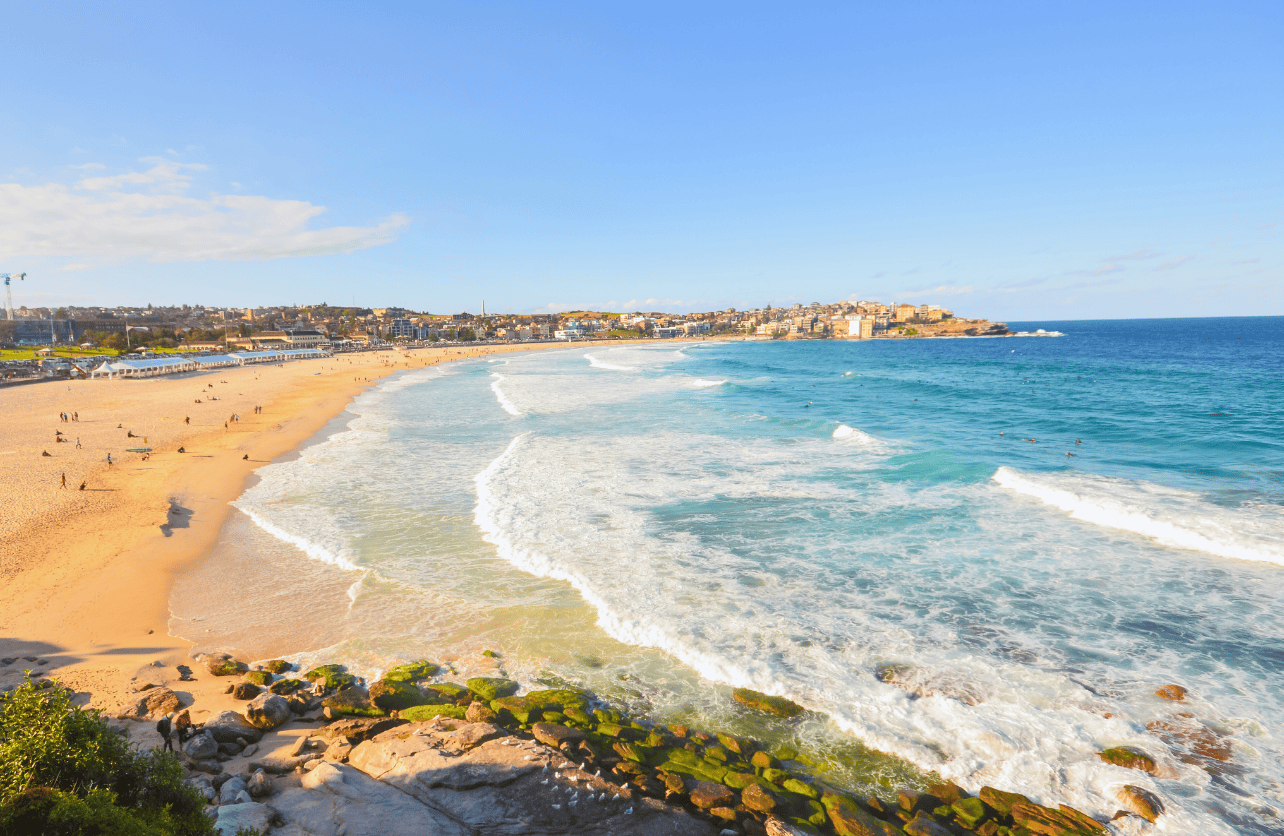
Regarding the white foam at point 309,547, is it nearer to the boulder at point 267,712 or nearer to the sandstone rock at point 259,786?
the boulder at point 267,712

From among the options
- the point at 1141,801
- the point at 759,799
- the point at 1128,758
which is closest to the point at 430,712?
the point at 759,799

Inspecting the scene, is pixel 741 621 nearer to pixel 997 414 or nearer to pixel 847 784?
pixel 847 784

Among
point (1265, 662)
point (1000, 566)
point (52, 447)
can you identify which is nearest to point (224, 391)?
point (52, 447)

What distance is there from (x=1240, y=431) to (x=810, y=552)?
78.1 feet

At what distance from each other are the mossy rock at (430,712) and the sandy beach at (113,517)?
2.32m

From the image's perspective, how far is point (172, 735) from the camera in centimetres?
616

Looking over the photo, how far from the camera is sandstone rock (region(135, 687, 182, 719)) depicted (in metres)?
6.68

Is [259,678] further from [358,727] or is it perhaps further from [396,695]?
[358,727]

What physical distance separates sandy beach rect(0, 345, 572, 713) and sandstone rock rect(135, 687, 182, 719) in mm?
294

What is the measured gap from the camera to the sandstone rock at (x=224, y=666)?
306 inches

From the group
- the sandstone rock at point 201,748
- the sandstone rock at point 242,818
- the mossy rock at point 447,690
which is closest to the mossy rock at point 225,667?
the sandstone rock at point 201,748

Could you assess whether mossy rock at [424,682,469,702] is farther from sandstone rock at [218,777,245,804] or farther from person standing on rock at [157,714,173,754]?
person standing on rock at [157,714,173,754]

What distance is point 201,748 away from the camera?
5898 millimetres

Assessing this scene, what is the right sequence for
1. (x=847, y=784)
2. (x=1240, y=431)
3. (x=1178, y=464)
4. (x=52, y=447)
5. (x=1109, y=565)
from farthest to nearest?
(x=1240, y=431)
(x=52, y=447)
(x=1178, y=464)
(x=1109, y=565)
(x=847, y=784)
